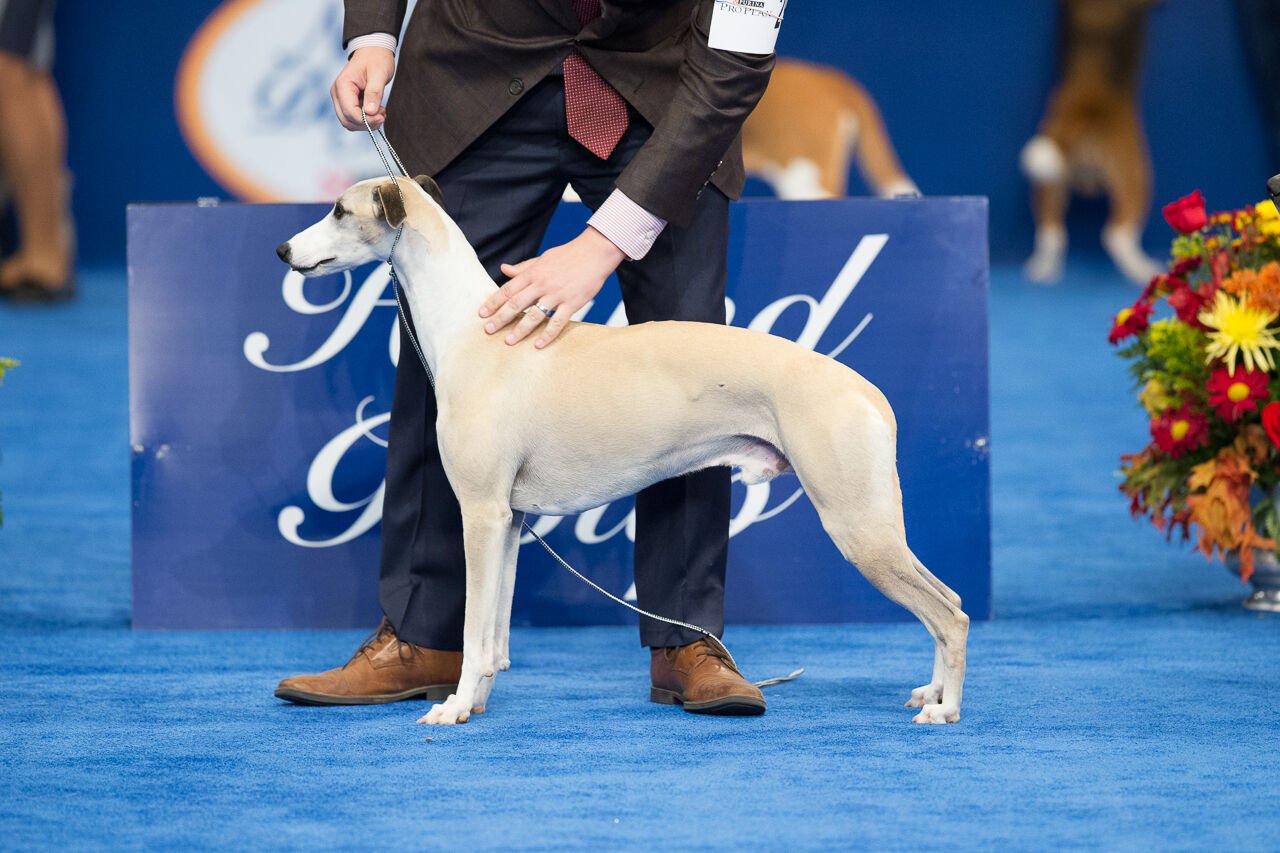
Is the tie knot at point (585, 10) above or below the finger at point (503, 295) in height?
above

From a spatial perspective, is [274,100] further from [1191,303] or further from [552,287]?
[552,287]

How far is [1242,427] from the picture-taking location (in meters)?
3.33

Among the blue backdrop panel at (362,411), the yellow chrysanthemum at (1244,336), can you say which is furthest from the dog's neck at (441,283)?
the yellow chrysanthemum at (1244,336)

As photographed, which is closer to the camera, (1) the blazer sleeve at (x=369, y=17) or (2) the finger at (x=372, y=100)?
(2) the finger at (x=372, y=100)

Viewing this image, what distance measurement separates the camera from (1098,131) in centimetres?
864

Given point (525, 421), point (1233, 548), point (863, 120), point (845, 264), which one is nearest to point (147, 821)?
point (525, 421)

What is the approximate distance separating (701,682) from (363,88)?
3.64ft

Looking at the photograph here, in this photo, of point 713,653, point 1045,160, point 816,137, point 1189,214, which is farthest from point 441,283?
point 1045,160

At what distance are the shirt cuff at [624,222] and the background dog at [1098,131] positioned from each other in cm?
660

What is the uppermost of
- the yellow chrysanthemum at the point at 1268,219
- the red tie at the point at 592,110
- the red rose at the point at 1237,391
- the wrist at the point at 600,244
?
the red tie at the point at 592,110

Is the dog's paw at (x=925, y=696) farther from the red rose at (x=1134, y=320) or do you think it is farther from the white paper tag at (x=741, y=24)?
the red rose at (x=1134, y=320)

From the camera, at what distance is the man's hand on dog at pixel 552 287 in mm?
2457

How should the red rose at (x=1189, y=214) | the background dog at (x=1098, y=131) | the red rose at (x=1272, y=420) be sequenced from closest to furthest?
the red rose at (x=1272, y=420) < the red rose at (x=1189, y=214) < the background dog at (x=1098, y=131)

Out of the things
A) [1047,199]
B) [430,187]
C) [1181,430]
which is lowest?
[1181,430]
